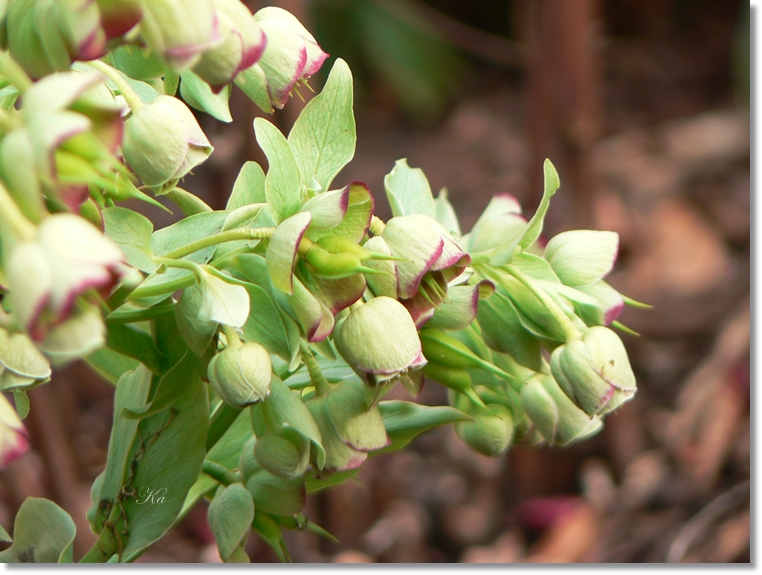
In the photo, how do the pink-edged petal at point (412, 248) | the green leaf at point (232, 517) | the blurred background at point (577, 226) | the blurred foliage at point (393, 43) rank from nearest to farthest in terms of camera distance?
the pink-edged petal at point (412, 248), the green leaf at point (232, 517), the blurred background at point (577, 226), the blurred foliage at point (393, 43)

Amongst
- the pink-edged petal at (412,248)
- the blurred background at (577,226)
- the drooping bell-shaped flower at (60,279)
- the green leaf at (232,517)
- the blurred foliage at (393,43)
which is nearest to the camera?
the drooping bell-shaped flower at (60,279)

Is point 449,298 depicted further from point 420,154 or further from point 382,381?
point 420,154

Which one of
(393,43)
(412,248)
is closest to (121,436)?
(412,248)

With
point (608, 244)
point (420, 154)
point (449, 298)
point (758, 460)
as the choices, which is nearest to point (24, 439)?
point (449, 298)

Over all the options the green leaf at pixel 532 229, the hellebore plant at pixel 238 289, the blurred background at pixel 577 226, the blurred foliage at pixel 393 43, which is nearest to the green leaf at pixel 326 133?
the hellebore plant at pixel 238 289

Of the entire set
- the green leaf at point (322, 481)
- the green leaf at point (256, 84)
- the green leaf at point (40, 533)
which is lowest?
the green leaf at point (40, 533)

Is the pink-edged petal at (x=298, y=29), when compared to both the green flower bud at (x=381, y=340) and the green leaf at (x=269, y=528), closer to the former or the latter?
the green flower bud at (x=381, y=340)

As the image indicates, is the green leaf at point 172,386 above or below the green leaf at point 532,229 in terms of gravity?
below
